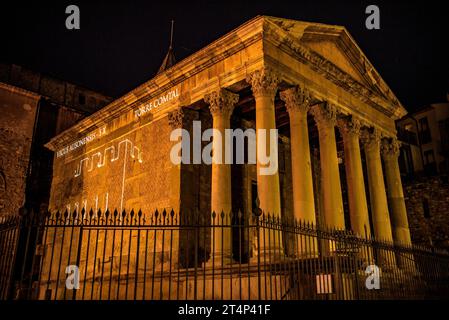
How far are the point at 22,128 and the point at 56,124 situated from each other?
7.65 ft

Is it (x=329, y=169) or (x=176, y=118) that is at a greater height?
(x=176, y=118)

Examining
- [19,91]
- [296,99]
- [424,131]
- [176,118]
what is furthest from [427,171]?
[19,91]

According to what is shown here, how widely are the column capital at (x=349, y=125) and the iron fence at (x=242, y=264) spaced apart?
5.05 meters

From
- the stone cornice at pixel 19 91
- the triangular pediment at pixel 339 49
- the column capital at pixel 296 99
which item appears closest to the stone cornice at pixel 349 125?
the triangular pediment at pixel 339 49

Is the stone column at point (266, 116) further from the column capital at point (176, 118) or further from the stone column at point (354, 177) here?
the stone column at point (354, 177)

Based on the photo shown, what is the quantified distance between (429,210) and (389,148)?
24.8 feet

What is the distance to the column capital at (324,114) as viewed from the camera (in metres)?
15.0

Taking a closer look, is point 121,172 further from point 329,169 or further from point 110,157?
point 329,169

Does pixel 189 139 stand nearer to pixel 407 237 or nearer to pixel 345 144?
pixel 345 144

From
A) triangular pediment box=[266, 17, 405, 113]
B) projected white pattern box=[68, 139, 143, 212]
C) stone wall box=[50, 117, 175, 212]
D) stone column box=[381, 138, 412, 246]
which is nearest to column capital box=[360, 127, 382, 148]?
stone column box=[381, 138, 412, 246]

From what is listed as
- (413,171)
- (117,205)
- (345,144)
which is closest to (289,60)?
(345,144)

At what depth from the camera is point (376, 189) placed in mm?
Answer: 16750

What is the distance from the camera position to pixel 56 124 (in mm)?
26000
